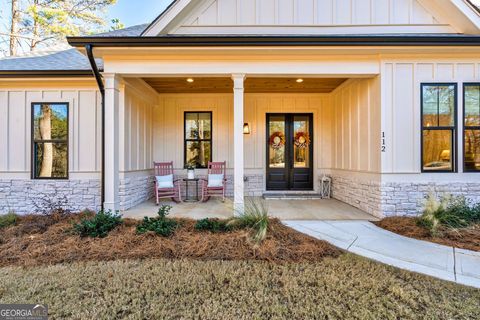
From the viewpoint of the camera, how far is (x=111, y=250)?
3.52 meters

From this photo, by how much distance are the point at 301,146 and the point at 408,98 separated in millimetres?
3147

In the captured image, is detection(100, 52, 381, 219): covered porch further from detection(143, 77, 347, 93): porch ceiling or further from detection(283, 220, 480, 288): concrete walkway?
detection(283, 220, 480, 288): concrete walkway

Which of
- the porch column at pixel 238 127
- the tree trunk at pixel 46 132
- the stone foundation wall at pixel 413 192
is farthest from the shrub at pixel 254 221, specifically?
the tree trunk at pixel 46 132

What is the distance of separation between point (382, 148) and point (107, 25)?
582 inches

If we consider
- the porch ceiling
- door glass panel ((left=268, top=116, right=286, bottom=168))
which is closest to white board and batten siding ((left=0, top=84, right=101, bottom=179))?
the porch ceiling

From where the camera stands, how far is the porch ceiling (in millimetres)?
6246

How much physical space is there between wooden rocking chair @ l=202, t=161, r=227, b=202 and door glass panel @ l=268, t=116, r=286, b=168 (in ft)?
5.04

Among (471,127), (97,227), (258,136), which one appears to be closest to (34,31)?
(258,136)

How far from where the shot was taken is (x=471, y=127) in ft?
16.1

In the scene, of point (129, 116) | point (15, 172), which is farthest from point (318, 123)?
point (15, 172)

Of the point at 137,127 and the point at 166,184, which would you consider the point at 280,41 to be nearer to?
the point at 137,127

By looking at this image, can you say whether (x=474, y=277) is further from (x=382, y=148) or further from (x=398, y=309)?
(x=382, y=148)

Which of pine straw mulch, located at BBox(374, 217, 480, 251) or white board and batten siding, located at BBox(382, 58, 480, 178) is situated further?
white board and batten siding, located at BBox(382, 58, 480, 178)

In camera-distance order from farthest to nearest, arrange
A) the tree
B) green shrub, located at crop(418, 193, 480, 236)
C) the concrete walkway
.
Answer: the tree
green shrub, located at crop(418, 193, 480, 236)
the concrete walkway
